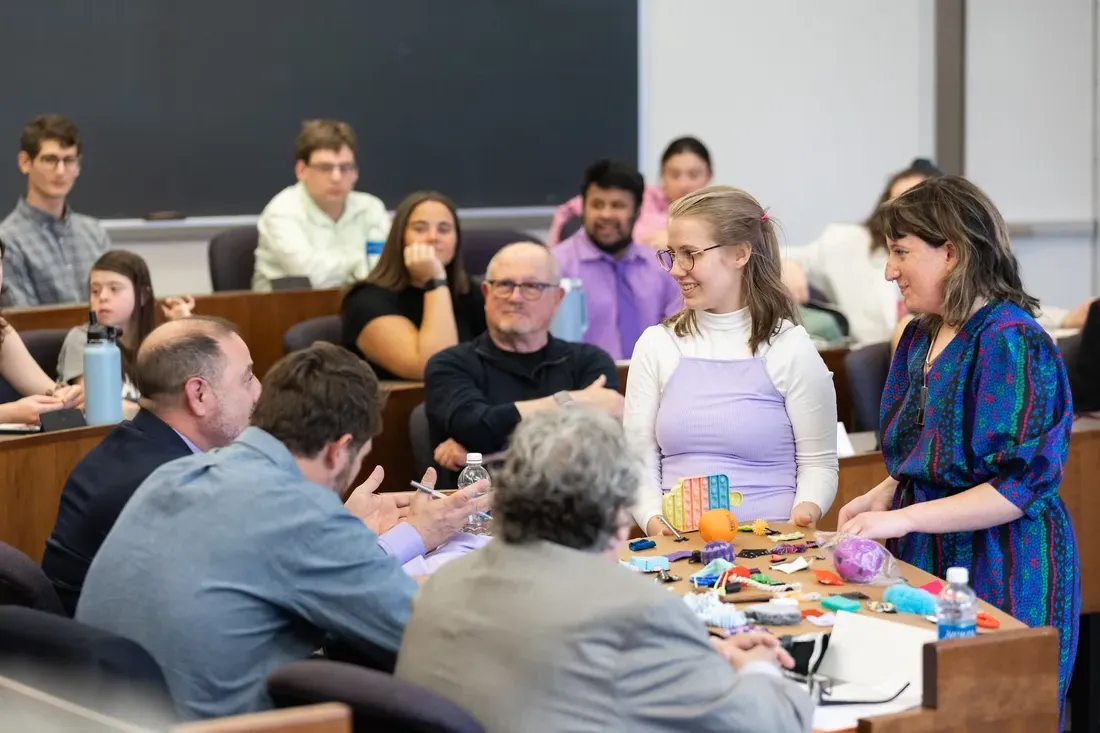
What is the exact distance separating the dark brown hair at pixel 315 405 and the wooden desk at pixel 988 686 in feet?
2.42

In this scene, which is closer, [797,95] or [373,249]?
[373,249]

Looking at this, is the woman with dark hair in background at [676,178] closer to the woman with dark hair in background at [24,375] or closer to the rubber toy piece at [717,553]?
the woman with dark hair in background at [24,375]

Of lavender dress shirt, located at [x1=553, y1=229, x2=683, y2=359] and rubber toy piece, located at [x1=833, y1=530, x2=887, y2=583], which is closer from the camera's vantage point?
rubber toy piece, located at [x1=833, y1=530, x2=887, y2=583]

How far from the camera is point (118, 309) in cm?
450

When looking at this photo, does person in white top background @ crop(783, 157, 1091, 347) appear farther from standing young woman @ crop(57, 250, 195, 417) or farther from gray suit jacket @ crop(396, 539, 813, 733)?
gray suit jacket @ crop(396, 539, 813, 733)

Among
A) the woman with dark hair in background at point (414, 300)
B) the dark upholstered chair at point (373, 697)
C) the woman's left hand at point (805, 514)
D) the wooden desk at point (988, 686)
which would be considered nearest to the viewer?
the dark upholstered chair at point (373, 697)

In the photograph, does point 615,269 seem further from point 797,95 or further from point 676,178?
point 797,95

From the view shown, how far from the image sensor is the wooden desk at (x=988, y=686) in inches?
81.7

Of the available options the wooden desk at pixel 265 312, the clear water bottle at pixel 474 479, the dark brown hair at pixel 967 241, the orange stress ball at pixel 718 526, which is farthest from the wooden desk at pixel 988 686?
the wooden desk at pixel 265 312

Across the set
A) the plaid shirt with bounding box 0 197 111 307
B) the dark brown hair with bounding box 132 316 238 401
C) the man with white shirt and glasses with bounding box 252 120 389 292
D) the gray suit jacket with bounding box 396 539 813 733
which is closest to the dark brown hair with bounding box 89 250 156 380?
the plaid shirt with bounding box 0 197 111 307

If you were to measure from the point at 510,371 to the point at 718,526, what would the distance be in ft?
4.55

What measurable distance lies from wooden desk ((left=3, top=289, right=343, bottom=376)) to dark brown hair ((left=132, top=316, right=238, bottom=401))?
2212mm

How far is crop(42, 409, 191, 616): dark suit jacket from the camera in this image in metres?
2.63

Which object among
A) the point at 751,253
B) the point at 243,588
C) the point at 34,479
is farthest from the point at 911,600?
the point at 34,479
